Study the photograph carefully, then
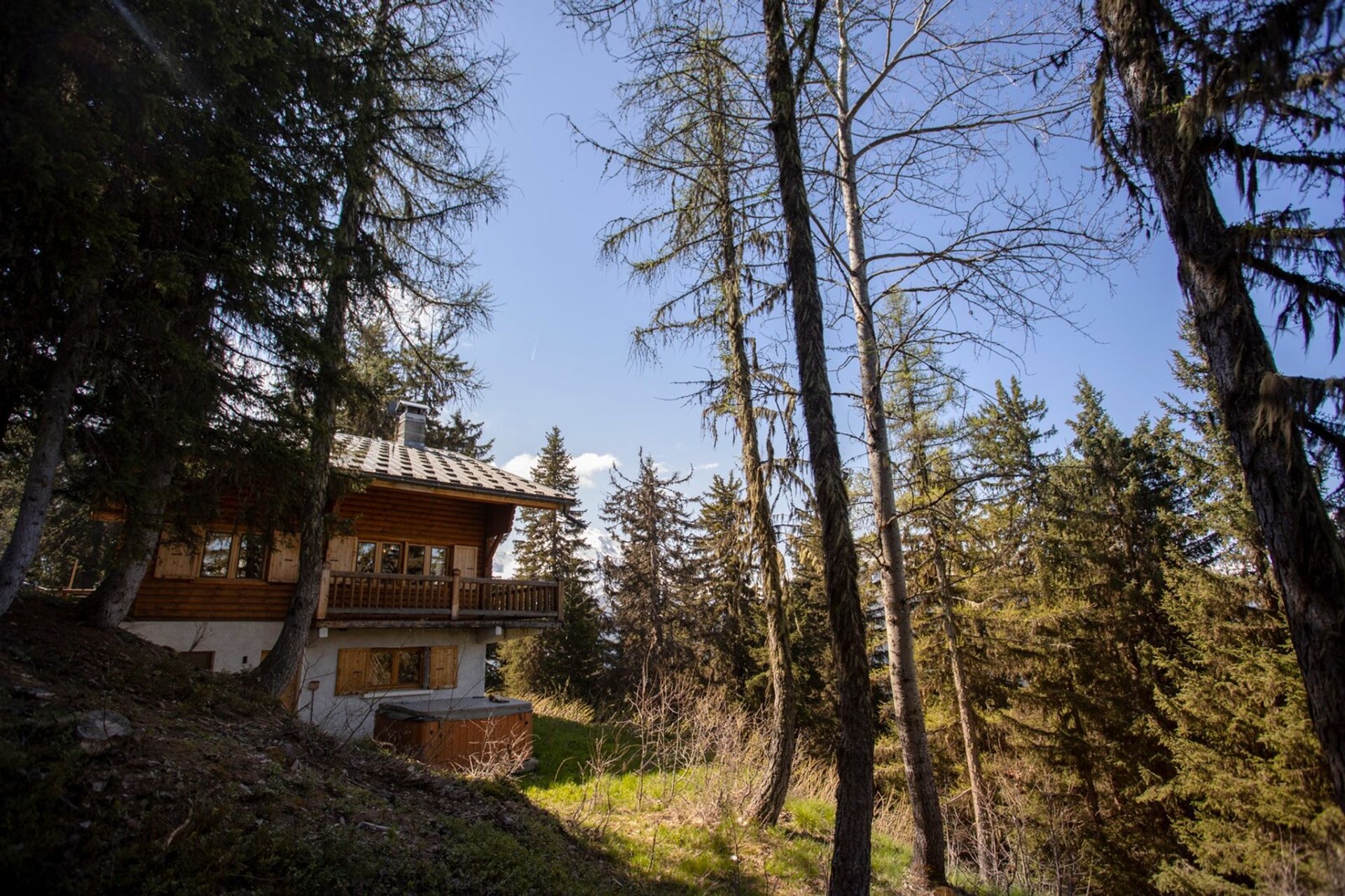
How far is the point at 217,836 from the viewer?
278 cm

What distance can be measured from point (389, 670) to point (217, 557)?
4.21m

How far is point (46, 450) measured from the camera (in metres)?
4.31

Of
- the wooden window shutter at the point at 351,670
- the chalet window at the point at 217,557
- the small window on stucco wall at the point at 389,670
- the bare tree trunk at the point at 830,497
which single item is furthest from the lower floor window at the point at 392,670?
the bare tree trunk at the point at 830,497

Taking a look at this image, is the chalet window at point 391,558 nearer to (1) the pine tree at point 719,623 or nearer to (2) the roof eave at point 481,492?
(2) the roof eave at point 481,492

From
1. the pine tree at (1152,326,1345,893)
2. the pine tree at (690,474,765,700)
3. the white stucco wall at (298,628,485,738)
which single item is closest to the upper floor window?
the white stucco wall at (298,628,485,738)

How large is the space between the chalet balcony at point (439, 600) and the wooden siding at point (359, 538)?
4.02 ft

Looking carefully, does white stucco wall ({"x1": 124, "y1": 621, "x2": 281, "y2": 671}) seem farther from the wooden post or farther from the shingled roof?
the shingled roof

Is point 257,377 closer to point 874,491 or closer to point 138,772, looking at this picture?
point 138,772

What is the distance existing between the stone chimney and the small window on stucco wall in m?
5.61

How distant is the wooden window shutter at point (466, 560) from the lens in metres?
14.0

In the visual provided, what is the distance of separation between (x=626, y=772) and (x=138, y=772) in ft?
27.9

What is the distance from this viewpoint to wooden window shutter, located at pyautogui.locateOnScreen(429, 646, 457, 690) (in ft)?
41.7

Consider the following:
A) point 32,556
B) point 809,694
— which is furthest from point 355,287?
point 809,694

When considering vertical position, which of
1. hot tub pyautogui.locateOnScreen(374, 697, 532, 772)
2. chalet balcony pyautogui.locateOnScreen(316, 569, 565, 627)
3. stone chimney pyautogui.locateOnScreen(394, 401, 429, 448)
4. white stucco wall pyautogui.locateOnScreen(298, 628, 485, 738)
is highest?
stone chimney pyautogui.locateOnScreen(394, 401, 429, 448)
